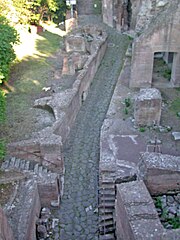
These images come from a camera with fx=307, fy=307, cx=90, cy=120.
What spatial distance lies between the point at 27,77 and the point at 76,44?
5.42 meters

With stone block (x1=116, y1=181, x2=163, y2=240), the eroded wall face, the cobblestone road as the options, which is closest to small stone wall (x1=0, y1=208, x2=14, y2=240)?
stone block (x1=116, y1=181, x2=163, y2=240)

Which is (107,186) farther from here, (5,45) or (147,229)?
(5,45)

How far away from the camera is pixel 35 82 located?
57.6ft

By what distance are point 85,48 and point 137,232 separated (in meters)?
18.0

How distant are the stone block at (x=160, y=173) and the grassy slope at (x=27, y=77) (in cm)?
429

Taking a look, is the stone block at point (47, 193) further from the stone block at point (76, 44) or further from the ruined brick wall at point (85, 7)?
the ruined brick wall at point (85, 7)

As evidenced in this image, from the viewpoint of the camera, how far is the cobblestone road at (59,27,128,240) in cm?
901

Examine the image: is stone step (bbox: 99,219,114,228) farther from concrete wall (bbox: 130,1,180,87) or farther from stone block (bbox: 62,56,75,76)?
stone block (bbox: 62,56,75,76)

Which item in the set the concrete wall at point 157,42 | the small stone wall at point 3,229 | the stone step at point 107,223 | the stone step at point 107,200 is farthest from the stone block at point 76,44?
the small stone wall at point 3,229

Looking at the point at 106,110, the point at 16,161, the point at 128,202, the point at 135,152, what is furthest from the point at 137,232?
the point at 106,110

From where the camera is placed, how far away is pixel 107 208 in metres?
9.02

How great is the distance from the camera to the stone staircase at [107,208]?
866cm

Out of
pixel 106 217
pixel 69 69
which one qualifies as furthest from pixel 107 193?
pixel 69 69

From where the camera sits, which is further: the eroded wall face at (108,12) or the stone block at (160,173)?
the eroded wall face at (108,12)
